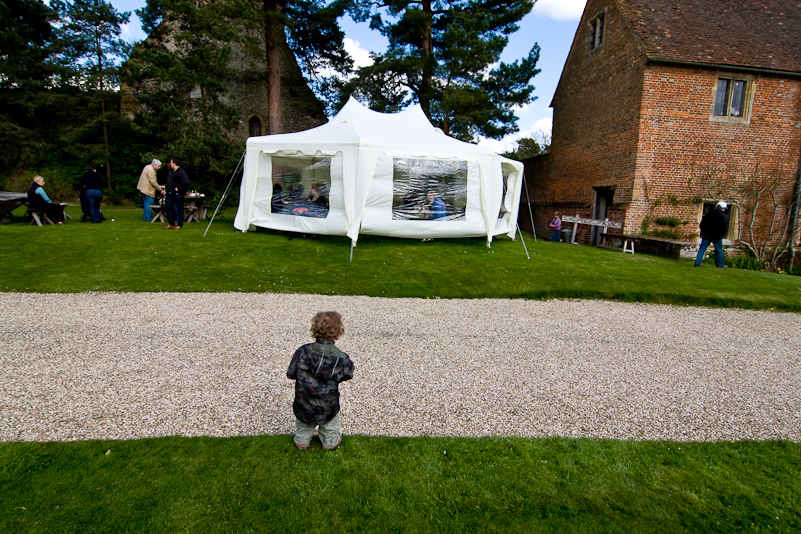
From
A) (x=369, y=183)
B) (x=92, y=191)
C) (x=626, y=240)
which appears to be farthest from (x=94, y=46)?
(x=626, y=240)

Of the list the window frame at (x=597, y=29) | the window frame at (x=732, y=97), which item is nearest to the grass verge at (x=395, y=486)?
the window frame at (x=732, y=97)

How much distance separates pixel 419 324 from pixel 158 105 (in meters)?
16.3

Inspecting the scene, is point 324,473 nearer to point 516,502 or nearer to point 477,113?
point 516,502

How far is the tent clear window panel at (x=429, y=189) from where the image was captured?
33.6 feet

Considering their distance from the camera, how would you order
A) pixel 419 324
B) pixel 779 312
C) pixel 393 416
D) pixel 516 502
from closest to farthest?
pixel 516 502
pixel 393 416
pixel 419 324
pixel 779 312

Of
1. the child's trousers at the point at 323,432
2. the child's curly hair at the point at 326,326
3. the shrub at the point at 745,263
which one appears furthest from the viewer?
the shrub at the point at 745,263

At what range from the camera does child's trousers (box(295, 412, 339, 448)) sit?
296 cm

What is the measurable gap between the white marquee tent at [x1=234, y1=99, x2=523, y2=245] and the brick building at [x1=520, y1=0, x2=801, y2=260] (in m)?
5.90

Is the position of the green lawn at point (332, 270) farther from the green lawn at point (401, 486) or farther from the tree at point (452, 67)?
the tree at point (452, 67)

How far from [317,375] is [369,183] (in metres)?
7.33

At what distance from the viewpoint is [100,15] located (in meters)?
21.0

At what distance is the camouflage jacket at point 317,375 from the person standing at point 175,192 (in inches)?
376

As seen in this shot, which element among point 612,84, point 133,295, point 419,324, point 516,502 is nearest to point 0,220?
point 133,295

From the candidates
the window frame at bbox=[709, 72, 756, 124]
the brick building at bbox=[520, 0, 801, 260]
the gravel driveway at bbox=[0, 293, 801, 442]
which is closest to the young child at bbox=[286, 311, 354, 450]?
the gravel driveway at bbox=[0, 293, 801, 442]
